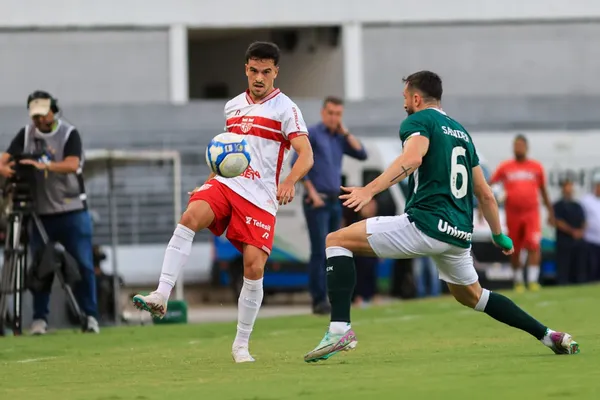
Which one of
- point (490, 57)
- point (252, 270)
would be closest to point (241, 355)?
point (252, 270)

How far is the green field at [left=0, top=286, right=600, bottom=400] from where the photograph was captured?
7957 mm

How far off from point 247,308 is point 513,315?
5.80 ft

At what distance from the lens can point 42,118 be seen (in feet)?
48.4

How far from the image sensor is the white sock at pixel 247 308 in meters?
10.4

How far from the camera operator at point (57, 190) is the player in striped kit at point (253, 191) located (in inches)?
174

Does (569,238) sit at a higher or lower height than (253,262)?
lower

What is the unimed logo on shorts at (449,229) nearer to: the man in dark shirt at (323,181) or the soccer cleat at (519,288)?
the man in dark shirt at (323,181)

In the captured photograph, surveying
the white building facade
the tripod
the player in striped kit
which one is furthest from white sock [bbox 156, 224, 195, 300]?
the white building facade

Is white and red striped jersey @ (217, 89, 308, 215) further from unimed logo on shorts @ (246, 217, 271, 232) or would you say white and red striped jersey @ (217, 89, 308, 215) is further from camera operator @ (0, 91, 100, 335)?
camera operator @ (0, 91, 100, 335)

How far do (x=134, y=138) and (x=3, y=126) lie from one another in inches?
117

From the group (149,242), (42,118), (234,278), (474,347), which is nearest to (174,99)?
(149,242)

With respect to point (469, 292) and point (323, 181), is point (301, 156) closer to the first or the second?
point (469, 292)

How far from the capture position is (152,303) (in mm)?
9805

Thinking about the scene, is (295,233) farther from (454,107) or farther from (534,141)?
(454,107)
